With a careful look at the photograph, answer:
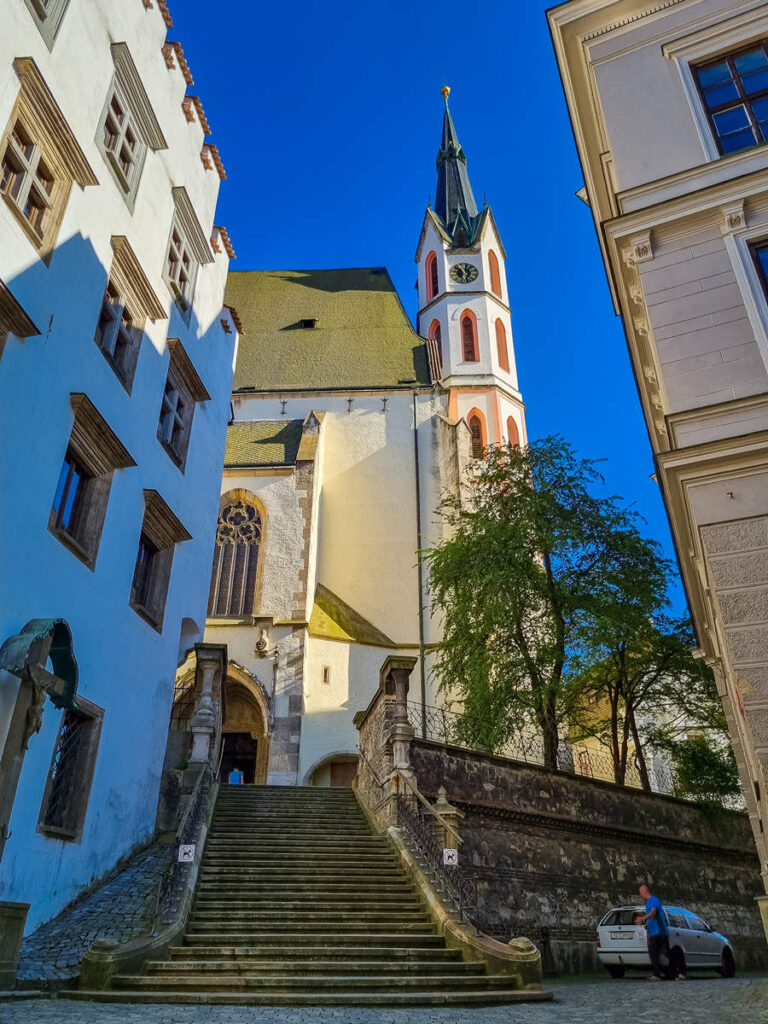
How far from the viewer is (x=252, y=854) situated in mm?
11258

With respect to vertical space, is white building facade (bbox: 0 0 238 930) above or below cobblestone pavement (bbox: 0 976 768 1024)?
above

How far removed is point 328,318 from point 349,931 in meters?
31.9

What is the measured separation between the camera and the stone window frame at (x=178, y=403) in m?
15.1

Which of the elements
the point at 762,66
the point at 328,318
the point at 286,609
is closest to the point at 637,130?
the point at 762,66

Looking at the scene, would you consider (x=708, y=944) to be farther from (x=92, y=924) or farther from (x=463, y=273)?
(x=463, y=273)

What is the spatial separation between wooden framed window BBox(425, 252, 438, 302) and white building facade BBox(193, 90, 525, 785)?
83 millimetres

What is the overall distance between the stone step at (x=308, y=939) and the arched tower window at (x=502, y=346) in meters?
28.1

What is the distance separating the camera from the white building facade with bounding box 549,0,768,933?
7840 millimetres

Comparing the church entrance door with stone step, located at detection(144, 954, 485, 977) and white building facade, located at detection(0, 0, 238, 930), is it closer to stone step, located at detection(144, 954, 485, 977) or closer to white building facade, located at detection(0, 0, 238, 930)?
white building facade, located at detection(0, 0, 238, 930)

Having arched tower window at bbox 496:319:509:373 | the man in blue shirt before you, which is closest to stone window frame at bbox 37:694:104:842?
the man in blue shirt

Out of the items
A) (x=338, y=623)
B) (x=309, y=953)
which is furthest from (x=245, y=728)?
(x=309, y=953)

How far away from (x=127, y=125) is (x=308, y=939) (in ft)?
43.5

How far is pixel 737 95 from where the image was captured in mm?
9977

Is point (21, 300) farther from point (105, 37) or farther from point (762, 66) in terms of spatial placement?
point (762, 66)
